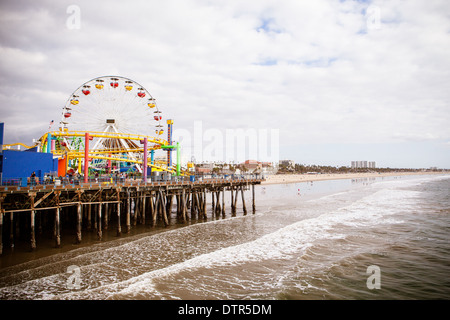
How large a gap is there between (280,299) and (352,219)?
58.0 feet

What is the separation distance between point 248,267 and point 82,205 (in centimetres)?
1654

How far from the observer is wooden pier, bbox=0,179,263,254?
14.7 m

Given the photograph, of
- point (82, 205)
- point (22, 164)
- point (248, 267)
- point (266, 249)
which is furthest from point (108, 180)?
point (248, 267)

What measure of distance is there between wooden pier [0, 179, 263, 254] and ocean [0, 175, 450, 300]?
2.15 metres

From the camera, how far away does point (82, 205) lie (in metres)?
22.3

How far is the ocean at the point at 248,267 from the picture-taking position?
9.84 m

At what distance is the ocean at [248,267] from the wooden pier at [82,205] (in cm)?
215
